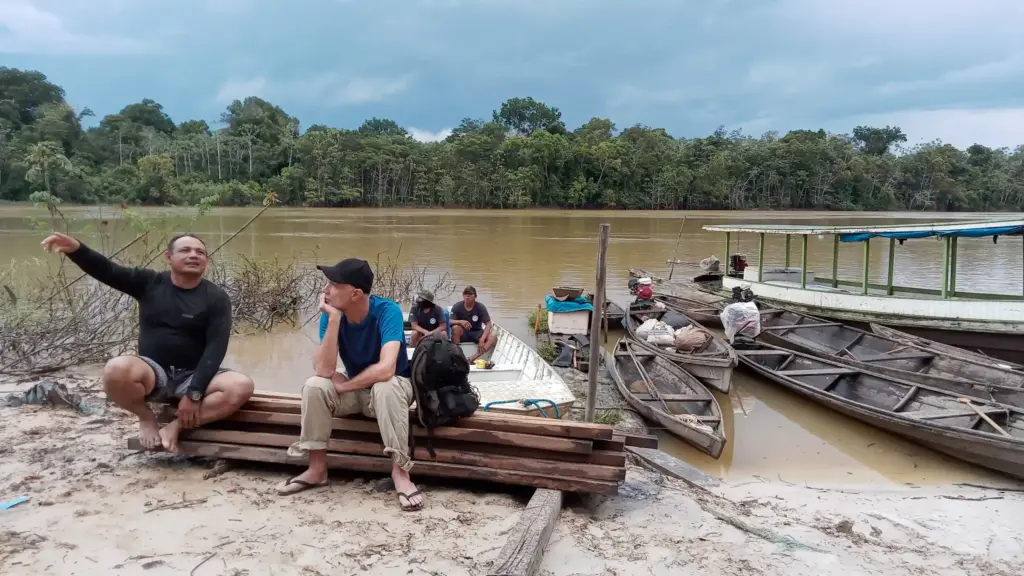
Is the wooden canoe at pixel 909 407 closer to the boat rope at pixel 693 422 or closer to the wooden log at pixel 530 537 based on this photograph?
the boat rope at pixel 693 422

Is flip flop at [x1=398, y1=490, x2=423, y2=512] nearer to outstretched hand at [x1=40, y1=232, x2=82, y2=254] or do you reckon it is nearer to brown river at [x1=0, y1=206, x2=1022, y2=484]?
outstretched hand at [x1=40, y1=232, x2=82, y2=254]

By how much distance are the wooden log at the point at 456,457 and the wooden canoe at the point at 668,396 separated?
2.67m

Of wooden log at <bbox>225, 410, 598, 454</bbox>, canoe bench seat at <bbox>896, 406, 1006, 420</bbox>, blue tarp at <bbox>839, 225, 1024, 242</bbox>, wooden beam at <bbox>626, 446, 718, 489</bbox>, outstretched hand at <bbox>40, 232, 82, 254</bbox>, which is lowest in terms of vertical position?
wooden beam at <bbox>626, 446, 718, 489</bbox>

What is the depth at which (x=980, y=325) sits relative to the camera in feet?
31.2

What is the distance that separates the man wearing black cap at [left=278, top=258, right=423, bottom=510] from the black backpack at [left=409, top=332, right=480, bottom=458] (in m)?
0.10

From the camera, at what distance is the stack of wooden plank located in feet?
12.3

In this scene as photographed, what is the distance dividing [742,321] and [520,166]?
49790 millimetres

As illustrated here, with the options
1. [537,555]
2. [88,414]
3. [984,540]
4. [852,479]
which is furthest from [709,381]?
[88,414]

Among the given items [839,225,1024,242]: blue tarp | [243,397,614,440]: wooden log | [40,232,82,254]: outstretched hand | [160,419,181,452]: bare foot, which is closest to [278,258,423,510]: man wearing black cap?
[243,397,614,440]: wooden log

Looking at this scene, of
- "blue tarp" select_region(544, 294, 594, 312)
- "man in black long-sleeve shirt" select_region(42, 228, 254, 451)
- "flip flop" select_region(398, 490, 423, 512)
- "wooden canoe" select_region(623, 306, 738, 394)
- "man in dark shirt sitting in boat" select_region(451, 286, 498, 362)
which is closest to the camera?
"flip flop" select_region(398, 490, 423, 512)

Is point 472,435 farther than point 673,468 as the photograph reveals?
No

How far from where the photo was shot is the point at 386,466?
388cm

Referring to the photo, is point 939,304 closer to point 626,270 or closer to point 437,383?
point 437,383

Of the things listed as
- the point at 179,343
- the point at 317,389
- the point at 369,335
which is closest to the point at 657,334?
the point at 369,335
